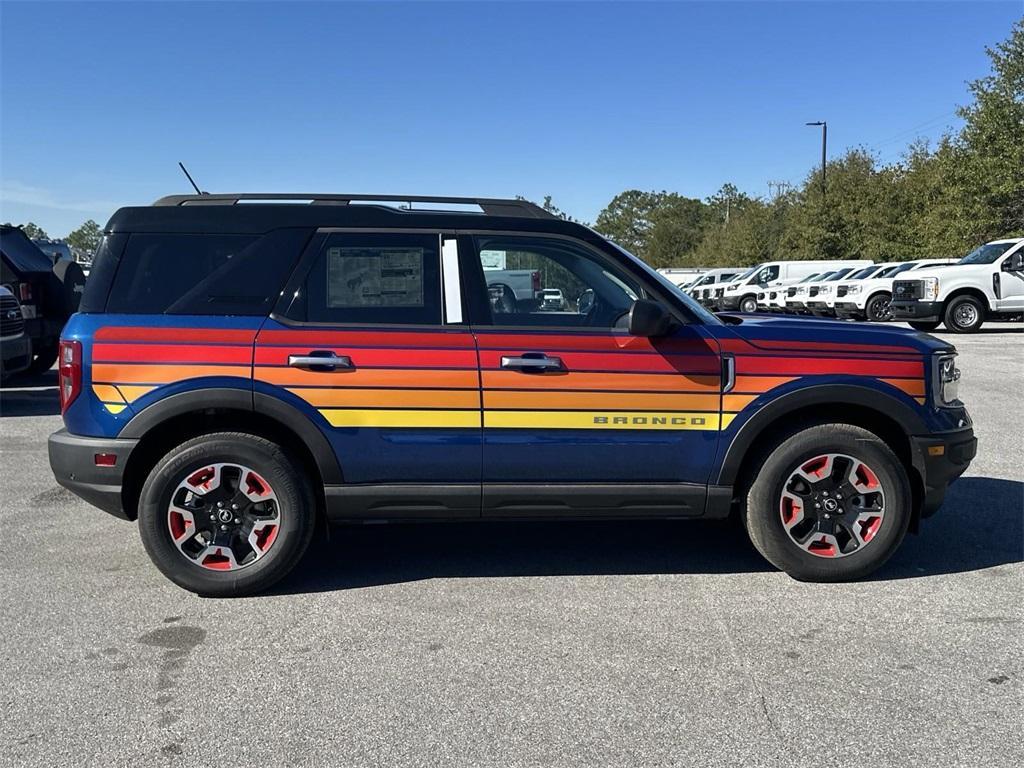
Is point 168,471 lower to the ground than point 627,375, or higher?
lower

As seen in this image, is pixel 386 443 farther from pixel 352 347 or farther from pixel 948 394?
pixel 948 394

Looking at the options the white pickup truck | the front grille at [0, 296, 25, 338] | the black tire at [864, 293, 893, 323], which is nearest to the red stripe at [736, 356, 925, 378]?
the front grille at [0, 296, 25, 338]

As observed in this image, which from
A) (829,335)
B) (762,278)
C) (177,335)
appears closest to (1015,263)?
(762,278)

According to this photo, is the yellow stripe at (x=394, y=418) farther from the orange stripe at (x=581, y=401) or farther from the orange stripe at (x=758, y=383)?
the orange stripe at (x=758, y=383)

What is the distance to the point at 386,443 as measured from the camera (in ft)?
13.3

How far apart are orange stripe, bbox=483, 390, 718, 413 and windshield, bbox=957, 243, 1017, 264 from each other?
1739 centimetres

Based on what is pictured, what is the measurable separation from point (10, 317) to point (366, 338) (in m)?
7.67

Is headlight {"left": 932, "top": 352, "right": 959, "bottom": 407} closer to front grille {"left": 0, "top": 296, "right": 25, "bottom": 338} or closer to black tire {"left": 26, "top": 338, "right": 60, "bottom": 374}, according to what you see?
front grille {"left": 0, "top": 296, "right": 25, "bottom": 338}

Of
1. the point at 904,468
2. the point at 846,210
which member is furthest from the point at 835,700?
the point at 846,210

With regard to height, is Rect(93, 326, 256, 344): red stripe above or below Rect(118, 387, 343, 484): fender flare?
above

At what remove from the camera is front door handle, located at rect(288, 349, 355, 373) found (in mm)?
3986

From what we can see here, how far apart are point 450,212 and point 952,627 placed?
2.99 m

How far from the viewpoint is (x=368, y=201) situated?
4.41 m

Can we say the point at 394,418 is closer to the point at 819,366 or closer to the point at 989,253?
the point at 819,366
